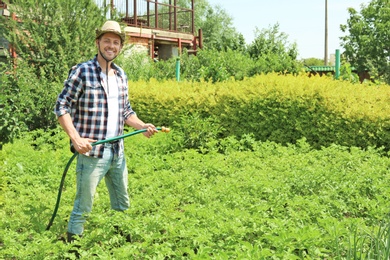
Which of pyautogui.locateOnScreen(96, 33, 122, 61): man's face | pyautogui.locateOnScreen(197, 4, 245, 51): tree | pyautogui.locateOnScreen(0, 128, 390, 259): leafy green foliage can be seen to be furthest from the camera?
pyautogui.locateOnScreen(197, 4, 245, 51): tree

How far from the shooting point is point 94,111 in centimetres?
463

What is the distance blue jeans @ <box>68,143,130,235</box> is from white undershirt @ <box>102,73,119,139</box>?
13 cm

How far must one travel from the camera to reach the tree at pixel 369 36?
133 ft

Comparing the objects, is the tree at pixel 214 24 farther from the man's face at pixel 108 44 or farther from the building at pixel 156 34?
the man's face at pixel 108 44

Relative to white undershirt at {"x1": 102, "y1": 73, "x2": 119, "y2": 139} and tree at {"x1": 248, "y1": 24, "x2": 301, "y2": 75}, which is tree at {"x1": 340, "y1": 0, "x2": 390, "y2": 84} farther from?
white undershirt at {"x1": 102, "y1": 73, "x2": 119, "y2": 139}

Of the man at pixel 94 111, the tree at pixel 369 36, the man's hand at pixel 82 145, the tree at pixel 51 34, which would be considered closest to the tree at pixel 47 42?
the tree at pixel 51 34

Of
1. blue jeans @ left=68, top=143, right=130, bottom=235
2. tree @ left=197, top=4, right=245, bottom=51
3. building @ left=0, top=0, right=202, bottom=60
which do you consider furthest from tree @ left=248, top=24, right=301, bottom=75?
tree @ left=197, top=4, right=245, bottom=51

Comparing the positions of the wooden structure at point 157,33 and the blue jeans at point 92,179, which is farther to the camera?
the wooden structure at point 157,33

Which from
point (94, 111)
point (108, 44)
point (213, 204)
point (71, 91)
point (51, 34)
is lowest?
point (213, 204)

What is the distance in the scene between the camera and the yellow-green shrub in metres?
9.23

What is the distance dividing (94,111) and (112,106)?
0.58 feet

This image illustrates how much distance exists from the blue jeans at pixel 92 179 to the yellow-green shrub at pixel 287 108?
539cm

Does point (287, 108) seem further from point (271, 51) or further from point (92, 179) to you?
point (271, 51)

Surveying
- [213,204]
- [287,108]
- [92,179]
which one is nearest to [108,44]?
[92,179]
